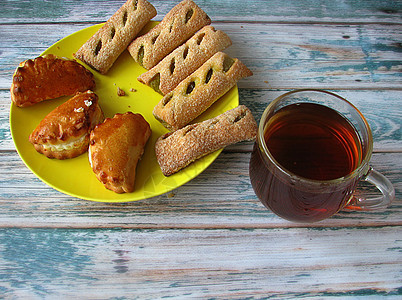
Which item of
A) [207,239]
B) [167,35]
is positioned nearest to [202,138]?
[207,239]

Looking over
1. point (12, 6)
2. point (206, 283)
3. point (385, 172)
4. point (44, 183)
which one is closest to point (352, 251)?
point (385, 172)

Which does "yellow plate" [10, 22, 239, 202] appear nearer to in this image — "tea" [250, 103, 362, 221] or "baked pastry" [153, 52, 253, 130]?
"baked pastry" [153, 52, 253, 130]

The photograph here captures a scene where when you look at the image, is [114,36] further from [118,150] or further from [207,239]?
[207,239]

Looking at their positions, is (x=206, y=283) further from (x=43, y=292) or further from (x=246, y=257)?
(x=43, y=292)

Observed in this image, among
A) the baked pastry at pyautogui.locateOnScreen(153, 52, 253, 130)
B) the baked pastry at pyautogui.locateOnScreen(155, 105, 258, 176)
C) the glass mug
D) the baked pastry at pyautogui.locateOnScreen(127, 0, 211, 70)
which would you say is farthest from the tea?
the baked pastry at pyautogui.locateOnScreen(127, 0, 211, 70)

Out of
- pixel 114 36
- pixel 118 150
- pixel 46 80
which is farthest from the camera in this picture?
pixel 114 36

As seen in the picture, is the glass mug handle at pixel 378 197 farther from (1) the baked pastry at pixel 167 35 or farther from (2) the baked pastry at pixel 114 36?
(2) the baked pastry at pixel 114 36

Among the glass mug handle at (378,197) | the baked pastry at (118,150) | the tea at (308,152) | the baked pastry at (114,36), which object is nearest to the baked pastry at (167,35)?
the baked pastry at (114,36)
